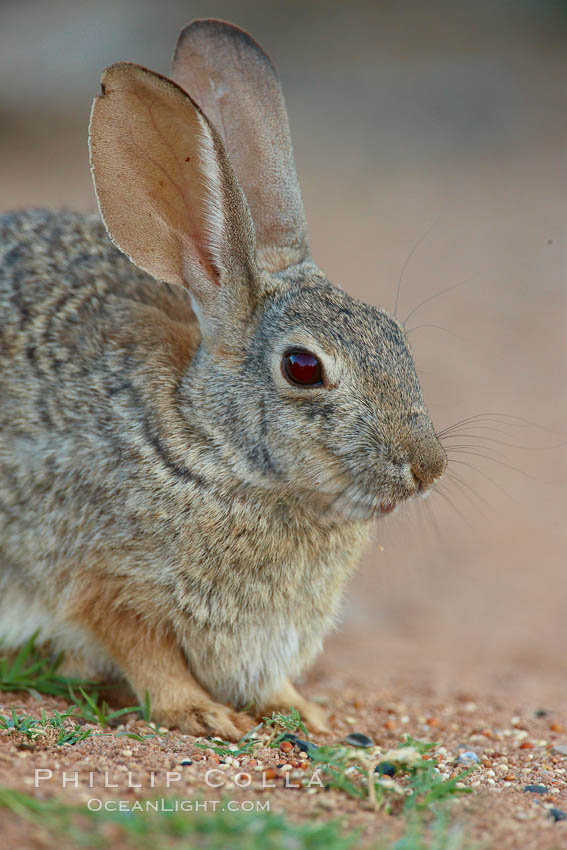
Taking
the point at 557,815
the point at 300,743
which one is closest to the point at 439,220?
the point at 300,743

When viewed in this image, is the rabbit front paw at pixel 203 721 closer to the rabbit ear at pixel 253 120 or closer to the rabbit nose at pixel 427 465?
the rabbit nose at pixel 427 465

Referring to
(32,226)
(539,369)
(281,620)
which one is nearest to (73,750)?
(281,620)

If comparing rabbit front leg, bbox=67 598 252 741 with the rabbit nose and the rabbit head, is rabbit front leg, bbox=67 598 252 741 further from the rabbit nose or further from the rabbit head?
the rabbit nose

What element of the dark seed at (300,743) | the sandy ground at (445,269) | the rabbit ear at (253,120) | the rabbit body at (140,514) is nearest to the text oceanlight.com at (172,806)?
the sandy ground at (445,269)

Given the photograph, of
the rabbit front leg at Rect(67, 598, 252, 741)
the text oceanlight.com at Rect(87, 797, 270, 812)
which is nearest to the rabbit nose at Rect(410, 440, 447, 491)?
the rabbit front leg at Rect(67, 598, 252, 741)

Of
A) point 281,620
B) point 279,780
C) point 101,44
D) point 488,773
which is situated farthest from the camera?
point 101,44

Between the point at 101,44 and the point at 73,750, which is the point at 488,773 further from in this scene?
the point at 101,44
